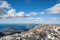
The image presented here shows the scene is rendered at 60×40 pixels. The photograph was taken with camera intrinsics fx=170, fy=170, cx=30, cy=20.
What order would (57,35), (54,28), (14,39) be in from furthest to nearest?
1. (54,28)
2. (57,35)
3. (14,39)

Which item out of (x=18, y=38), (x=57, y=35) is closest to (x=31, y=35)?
(x=18, y=38)

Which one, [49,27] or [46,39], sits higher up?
[49,27]

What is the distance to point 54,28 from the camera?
3028 cm

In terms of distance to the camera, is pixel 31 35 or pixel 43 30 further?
pixel 43 30

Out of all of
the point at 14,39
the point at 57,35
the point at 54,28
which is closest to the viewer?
the point at 14,39

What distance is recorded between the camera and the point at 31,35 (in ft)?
85.6

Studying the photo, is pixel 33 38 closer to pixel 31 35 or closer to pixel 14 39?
pixel 31 35

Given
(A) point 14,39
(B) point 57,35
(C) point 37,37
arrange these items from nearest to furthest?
1. (A) point 14,39
2. (C) point 37,37
3. (B) point 57,35

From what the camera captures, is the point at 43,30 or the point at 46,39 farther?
the point at 43,30

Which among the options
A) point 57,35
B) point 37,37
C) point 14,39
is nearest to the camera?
point 14,39

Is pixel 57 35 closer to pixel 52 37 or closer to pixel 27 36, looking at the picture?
pixel 52 37

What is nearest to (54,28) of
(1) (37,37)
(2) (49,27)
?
(2) (49,27)

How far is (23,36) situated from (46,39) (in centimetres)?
372

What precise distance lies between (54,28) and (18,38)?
8.32 meters
